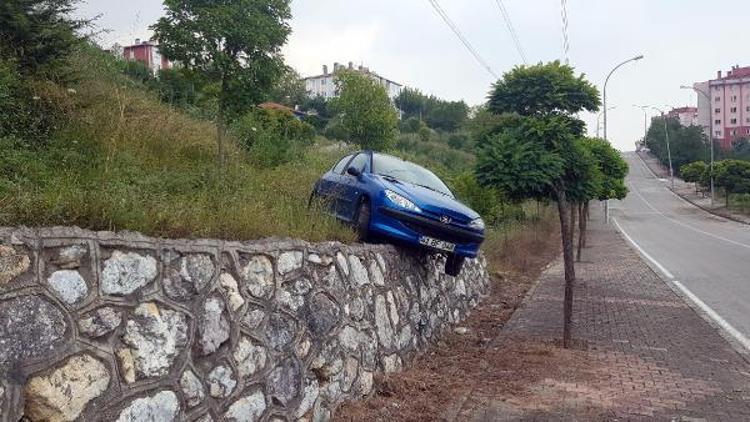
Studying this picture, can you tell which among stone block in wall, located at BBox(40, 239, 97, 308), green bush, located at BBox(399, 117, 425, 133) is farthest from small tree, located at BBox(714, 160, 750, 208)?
stone block in wall, located at BBox(40, 239, 97, 308)

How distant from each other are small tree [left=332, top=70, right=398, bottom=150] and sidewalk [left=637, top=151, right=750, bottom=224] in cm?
2718

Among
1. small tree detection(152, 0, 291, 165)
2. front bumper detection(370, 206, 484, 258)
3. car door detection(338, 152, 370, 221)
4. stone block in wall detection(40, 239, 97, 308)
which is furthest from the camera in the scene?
small tree detection(152, 0, 291, 165)

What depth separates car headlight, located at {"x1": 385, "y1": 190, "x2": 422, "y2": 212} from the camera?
7.37 metres

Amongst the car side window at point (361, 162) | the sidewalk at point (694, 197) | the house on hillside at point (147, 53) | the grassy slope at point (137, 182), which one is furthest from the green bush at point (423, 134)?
the car side window at point (361, 162)

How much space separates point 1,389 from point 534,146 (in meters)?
6.99

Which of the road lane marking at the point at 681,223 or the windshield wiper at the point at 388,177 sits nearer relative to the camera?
the windshield wiper at the point at 388,177

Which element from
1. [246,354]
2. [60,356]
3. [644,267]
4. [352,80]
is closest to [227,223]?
[246,354]

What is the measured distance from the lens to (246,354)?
4.46 metres

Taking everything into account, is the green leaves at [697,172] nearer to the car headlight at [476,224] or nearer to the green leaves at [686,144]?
the green leaves at [686,144]

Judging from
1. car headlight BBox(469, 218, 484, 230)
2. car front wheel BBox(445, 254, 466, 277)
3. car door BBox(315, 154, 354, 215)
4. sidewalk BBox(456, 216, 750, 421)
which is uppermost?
car door BBox(315, 154, 354, 215)

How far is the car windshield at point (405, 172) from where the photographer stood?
845 cm

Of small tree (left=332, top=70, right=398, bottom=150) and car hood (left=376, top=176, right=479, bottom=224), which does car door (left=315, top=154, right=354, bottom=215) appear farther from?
small tree (left=332, top=70, right=398, bottom=150)

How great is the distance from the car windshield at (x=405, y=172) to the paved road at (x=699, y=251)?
16.2 feet

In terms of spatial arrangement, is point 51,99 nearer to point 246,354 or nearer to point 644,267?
point 246,354
